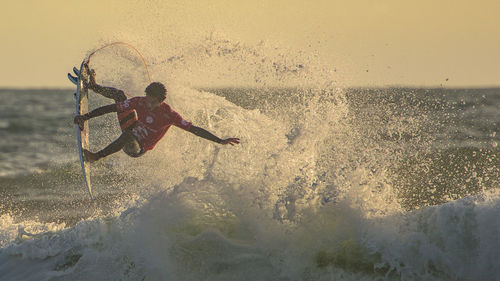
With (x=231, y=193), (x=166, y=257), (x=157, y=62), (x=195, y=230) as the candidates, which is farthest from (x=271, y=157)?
(x=157, y=62)

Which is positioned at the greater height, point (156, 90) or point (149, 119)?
point (156, 90)

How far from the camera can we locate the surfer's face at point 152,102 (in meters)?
8.22

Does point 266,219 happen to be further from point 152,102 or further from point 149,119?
point 152,102

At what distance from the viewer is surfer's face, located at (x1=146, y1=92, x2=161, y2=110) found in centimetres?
822

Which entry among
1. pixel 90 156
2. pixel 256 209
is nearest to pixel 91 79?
pixel 90 156

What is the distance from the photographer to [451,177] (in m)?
15.6

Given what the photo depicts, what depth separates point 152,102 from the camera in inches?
325

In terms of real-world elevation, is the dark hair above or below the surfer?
above

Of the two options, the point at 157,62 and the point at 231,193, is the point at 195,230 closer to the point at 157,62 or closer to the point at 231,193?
the point at 231,193

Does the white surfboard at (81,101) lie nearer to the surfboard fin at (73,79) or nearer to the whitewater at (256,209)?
the surfboard fin at (73,79)

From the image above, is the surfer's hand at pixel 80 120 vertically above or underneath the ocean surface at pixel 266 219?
above

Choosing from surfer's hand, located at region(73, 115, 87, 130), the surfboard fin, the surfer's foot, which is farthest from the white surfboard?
surfer's hand, located at region(73, 115, 87, 130)

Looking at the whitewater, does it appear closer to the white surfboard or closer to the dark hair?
the white surfboard

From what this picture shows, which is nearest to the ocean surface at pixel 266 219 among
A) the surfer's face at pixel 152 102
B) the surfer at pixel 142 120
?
the surfer at pixel 142 120
